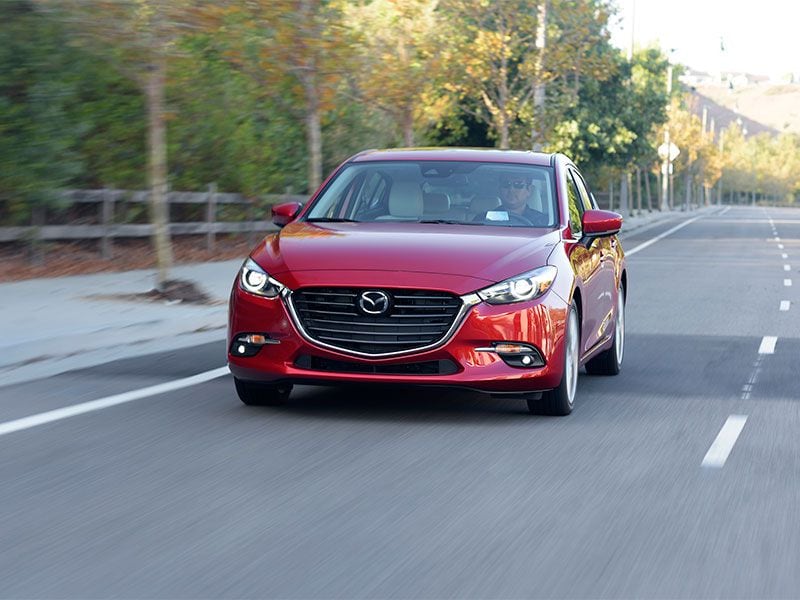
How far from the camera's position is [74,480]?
24.0 feet

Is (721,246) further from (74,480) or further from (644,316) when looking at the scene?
(74,480)

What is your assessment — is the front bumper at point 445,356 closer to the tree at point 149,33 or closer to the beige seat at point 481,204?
the beige seat at point 481,204

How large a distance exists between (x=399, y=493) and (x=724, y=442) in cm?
250

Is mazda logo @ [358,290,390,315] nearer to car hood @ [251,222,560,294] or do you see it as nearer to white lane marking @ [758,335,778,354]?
car hood @ [251,222,560,294]

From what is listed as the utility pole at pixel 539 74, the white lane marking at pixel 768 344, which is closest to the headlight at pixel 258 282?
the white lane marking at pixel 768 344

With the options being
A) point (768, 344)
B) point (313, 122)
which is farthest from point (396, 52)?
point (768, 344)

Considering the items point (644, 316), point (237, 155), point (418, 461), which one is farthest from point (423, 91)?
point (418, 461)

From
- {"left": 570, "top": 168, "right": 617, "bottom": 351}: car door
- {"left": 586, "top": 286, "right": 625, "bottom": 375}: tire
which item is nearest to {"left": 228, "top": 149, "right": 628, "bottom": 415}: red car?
{"left": 570, "top": 168, "right": 617, "bottom": 351}: car door

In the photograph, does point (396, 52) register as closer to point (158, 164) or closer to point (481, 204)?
point (158, 164)

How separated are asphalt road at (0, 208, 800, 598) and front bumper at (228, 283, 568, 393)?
28cm

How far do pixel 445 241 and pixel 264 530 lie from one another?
360cm

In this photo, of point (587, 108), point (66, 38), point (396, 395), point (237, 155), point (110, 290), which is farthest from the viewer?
point (587, 108)

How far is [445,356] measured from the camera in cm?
906

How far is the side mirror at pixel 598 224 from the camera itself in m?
10.6
